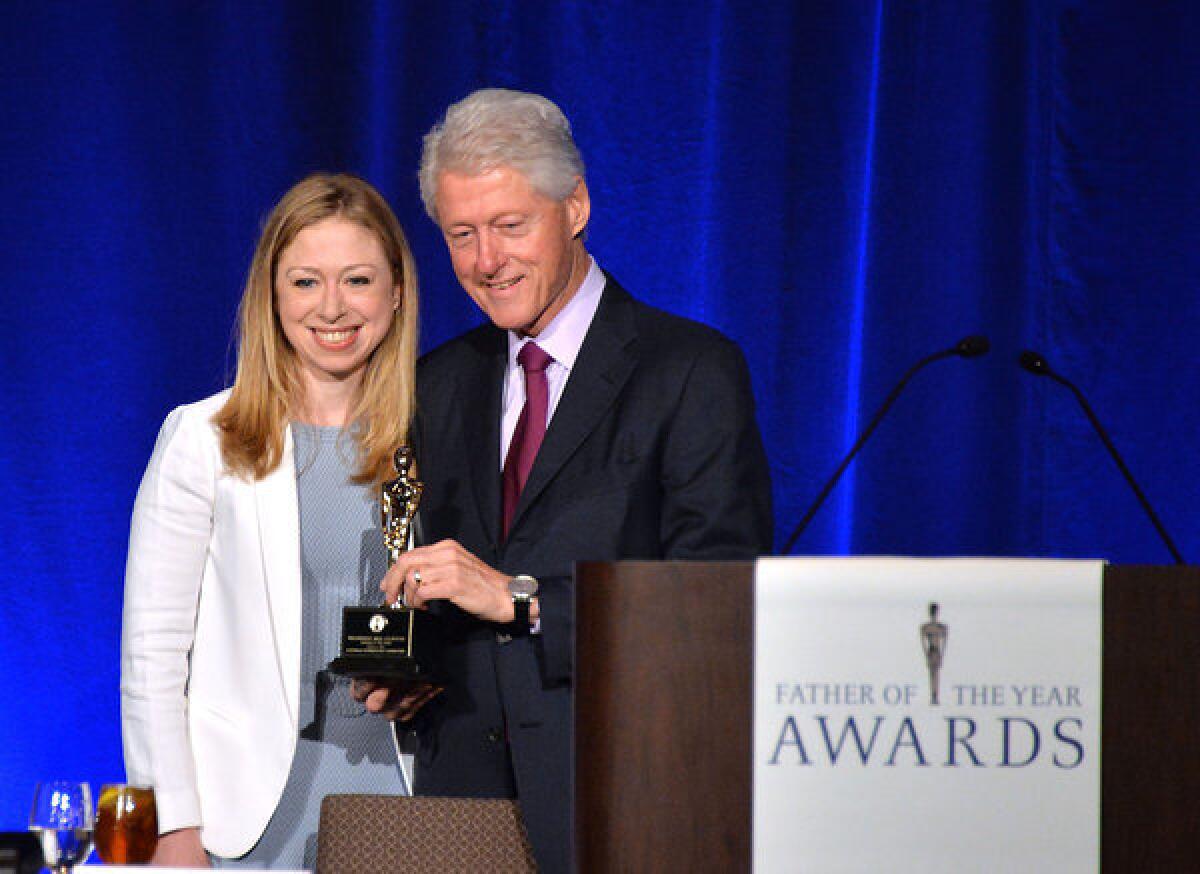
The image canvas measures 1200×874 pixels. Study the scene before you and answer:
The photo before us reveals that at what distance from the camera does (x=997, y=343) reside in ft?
11.6

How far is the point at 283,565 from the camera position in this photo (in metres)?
2.35

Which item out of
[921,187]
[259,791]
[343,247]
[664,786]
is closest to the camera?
[664,786]

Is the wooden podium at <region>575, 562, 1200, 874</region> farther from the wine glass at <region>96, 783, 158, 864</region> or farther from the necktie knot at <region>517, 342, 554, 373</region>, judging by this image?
the necktie knot at <region>517, 342, 554, 373</region>

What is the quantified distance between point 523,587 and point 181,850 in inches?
27.1

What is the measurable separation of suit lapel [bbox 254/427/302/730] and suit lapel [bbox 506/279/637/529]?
0.40 m

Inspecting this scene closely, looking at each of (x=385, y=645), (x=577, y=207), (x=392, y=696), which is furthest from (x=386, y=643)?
(x=577, y=207)

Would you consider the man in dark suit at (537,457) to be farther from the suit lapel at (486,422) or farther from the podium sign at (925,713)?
the podium sign at (925,713)

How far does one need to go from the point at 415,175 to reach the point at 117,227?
0.70 meters

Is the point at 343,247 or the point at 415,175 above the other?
the point at 415,175

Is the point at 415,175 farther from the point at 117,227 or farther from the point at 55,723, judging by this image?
the point at 55,723

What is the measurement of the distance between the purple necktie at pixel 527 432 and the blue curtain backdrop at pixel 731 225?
4.19ft

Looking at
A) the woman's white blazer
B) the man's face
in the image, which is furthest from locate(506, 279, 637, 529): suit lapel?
the woman's white blazer

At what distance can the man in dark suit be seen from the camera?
80.8 inches

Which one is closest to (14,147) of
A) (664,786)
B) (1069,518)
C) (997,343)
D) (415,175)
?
(415,175)
